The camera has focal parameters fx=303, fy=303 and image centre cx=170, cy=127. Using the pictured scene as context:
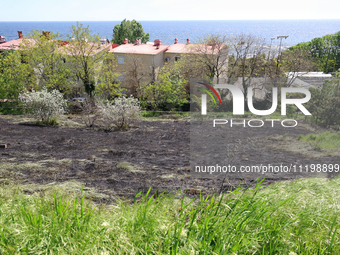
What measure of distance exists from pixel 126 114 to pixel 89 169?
668cm

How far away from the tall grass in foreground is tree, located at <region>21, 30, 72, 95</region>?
1983cm

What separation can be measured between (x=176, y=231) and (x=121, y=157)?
5.89 metres

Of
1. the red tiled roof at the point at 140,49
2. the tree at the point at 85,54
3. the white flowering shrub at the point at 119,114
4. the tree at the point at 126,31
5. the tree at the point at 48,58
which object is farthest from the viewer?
the tree at the point at 126,31

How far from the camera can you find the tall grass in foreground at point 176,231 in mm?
3145

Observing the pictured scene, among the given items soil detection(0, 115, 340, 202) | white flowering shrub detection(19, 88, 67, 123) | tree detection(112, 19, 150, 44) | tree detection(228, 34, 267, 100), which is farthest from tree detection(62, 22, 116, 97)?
tree detection(112, 19, 150, 44)

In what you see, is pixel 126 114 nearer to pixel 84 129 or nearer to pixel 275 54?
pixel 84 129

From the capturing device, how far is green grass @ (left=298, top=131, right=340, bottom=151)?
8.88 metres

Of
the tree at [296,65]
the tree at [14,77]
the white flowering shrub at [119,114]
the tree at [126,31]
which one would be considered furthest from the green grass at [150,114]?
the tree at [126,31]

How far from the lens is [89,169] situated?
24.9 ft

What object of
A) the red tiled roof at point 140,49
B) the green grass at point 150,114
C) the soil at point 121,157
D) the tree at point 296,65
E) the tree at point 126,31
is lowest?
the green grass at point 150,114

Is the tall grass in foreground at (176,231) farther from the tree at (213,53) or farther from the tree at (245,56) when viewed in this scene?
the tree at (245,56)

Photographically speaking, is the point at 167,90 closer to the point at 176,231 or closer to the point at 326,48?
the point at 176,231

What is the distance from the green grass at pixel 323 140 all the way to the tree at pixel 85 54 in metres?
16.5

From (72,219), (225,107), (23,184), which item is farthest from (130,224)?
(225,107)
